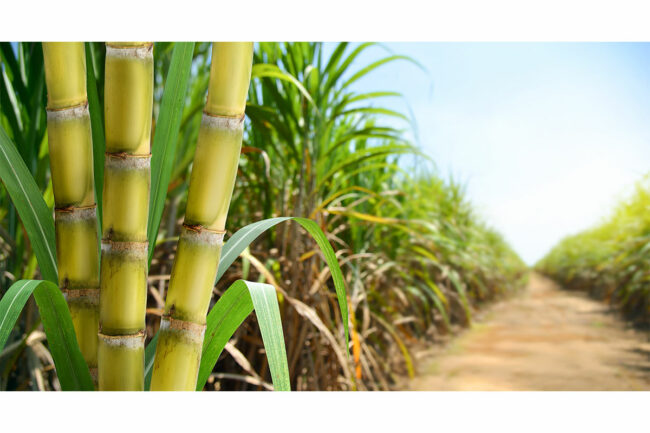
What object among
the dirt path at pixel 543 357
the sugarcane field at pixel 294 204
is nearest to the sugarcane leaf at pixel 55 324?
the sugarcane field at pixel 294 204

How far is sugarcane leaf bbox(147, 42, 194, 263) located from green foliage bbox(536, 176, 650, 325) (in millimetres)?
2269

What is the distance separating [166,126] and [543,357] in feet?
7.17

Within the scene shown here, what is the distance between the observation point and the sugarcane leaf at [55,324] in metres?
0.26

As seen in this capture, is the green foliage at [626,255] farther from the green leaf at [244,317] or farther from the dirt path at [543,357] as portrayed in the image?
the green leaf at [244,317]

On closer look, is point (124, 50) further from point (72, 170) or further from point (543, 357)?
point (543, 357)

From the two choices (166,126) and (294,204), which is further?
(294,204)

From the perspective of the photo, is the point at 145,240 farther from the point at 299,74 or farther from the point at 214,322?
the point at 299,74

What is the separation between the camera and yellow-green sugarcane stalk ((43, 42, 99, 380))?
0.28 metres

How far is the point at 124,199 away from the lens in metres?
0.26

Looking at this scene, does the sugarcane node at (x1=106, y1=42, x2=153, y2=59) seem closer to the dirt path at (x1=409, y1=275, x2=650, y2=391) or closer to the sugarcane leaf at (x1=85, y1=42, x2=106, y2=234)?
the sugarcane leaf at (x1=85, y1=42, x2=106, y2=234)

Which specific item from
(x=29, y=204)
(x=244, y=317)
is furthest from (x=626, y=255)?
(x=29, y=204)

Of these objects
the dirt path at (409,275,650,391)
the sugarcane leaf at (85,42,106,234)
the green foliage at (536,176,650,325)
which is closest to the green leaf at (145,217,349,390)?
the sugarcane leaf at (85,42,106,234)

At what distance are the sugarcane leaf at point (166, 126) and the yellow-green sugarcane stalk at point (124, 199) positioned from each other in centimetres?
4
